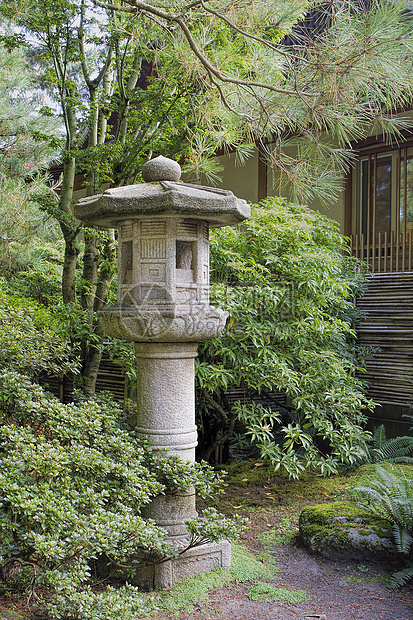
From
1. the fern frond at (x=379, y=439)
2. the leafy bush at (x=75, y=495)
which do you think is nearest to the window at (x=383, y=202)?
the fern frond at (x=379, y=439)

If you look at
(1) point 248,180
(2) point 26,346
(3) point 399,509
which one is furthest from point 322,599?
(1) point 248,180

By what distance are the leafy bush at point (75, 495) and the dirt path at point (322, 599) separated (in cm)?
43

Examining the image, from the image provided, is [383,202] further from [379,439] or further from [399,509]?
[399,509]

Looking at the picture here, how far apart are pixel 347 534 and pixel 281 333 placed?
2.09 metres

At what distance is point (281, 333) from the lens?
18.1 feet

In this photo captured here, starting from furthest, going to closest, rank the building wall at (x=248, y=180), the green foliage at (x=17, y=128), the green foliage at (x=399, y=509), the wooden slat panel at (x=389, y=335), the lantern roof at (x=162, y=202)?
the building wall at (x=248, y=180), the green foliage at (x=17, y=128), the wooden slat panel at (x=389, y=335), the green foliage at (x=399, y=509), the lantern roof at (x=162, y=202)

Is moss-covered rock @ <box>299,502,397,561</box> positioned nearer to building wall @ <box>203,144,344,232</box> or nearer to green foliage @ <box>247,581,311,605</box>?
green foliage @ <box>247,581,311,605</box>

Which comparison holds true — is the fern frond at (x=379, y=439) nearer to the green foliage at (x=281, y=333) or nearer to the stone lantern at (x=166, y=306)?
the green foliage at (x=281, y=333)

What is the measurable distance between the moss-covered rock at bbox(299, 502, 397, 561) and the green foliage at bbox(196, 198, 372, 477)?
2.67ft

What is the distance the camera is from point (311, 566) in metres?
4.00

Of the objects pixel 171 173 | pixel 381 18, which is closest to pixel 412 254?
pixel 381 18

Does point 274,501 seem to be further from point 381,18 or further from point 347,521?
point 381,18

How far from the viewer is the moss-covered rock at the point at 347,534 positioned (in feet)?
13.0

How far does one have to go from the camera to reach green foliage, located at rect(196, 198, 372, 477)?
5266mm
